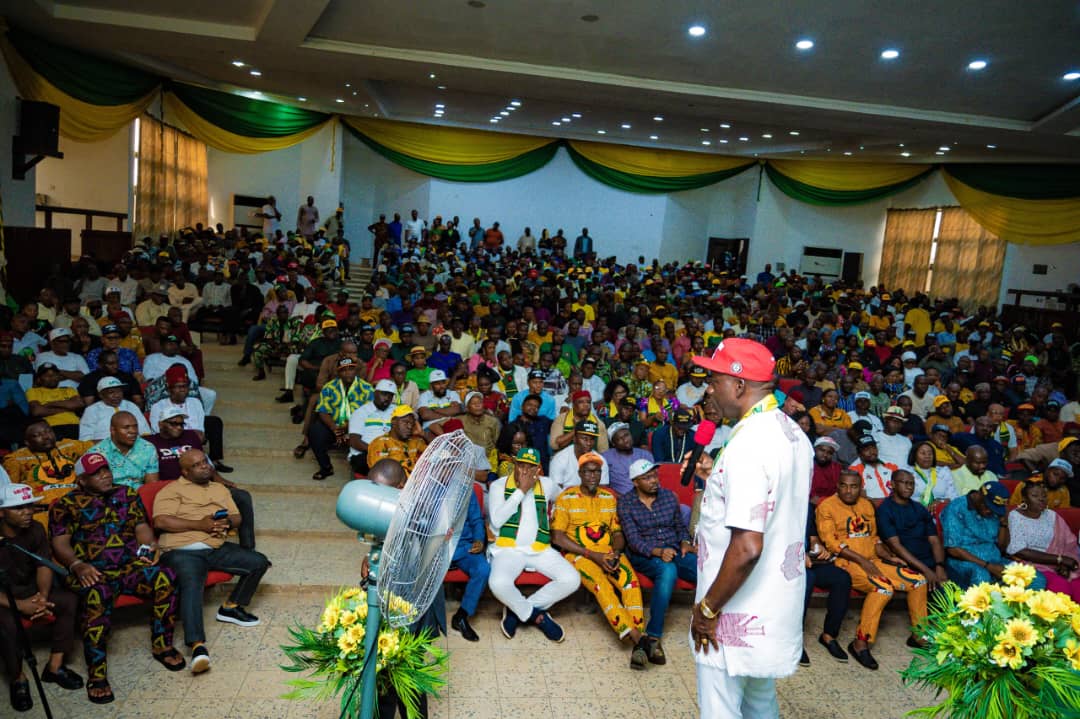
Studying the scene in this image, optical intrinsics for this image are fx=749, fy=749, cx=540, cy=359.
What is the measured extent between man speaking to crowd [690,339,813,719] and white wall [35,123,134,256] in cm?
1294

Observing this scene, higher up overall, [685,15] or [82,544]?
[685,15]

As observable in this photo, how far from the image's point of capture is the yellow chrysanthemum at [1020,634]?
7.30ft

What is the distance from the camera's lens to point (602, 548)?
4684mm

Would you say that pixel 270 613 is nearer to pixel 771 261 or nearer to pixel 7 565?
Result: pixel 7 565

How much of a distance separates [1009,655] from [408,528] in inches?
71.7

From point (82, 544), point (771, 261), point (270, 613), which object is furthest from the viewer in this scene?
point (771, 261)

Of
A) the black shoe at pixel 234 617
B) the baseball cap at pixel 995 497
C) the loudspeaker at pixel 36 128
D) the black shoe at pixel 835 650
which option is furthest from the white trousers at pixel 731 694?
the loudspeaker at pixel 36 128

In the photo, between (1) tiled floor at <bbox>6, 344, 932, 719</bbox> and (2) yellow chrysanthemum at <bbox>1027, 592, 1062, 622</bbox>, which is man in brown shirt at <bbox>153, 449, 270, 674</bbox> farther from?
(2) yellow chrysanthemum at <bbox>1027, 592, 1062, 622</bbox>

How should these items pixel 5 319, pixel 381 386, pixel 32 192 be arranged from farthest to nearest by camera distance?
pixel 32 192
pixel 5 319
pixel 381 386

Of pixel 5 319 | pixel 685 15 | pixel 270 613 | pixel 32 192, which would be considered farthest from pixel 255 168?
pixel 270 613

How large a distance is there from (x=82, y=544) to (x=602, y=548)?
2.87 metres

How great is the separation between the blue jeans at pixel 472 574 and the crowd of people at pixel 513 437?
0.01m

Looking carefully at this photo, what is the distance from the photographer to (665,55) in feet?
30.4

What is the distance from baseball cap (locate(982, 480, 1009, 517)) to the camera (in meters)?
5.09
